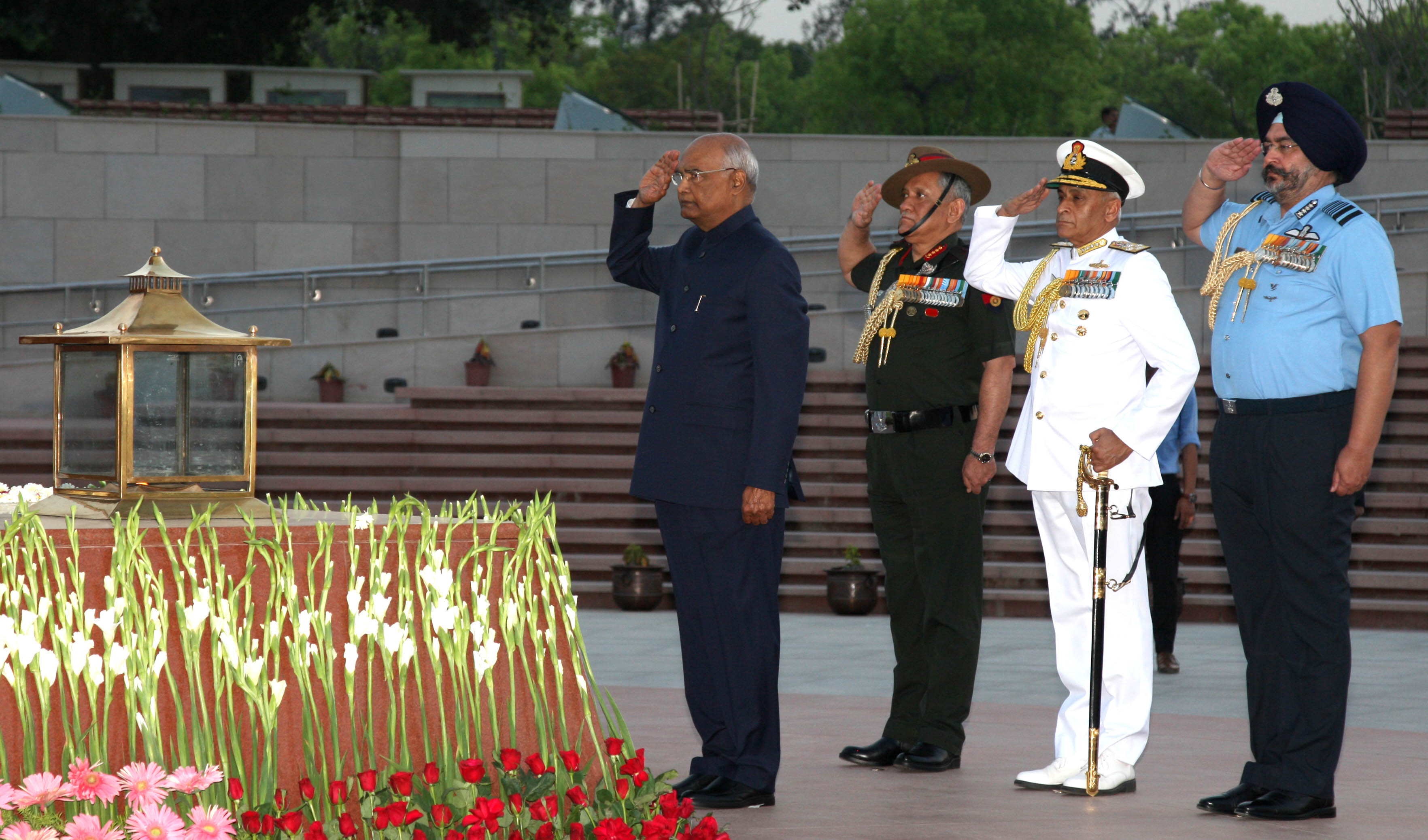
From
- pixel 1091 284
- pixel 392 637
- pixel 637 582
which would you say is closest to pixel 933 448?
pixel 1091 284

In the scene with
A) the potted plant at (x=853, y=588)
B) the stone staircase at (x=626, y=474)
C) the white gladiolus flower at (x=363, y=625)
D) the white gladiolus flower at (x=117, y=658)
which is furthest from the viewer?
the stone staircase at (x=626, y=474)

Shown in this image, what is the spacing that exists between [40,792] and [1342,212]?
3548 mm

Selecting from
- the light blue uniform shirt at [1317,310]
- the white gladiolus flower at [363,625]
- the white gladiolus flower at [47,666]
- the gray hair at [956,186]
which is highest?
the gray hair at [956,186]

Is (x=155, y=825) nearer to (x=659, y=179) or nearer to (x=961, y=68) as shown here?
(x=659, y=179)

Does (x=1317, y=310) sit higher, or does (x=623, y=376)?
(x=1317, y=310)

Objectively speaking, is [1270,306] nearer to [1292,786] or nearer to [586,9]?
[1292,786]

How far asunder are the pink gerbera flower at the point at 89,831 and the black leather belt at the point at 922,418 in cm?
294

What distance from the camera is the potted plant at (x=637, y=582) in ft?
34.0

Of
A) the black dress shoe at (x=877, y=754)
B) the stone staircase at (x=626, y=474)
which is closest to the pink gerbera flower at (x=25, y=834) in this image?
the black dress shoe at (x=877, y=754)

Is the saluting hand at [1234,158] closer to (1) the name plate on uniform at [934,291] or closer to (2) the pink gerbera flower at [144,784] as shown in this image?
(1) the name plate on uniform at [934,291]

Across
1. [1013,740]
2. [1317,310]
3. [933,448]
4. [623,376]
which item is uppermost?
[1317,310]

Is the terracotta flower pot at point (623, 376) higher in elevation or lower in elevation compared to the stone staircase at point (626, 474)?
higher

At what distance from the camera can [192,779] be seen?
3.08m

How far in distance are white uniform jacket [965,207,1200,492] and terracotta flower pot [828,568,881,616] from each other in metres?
5.41
